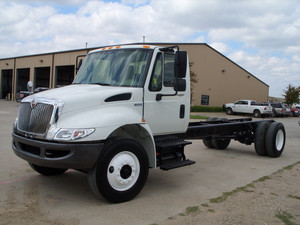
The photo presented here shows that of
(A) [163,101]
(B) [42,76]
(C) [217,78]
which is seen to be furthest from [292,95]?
(A) [163,101]

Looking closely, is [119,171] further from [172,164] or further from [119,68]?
[119,68]

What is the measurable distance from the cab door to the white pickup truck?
27.5 metres

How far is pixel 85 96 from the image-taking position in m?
4.75

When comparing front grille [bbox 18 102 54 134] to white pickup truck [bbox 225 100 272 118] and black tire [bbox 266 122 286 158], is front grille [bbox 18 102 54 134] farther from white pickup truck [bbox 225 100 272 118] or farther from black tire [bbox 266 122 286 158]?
white pickup truck [bbox 225 100 272 118]

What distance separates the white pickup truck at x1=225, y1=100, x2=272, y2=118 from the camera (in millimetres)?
31406

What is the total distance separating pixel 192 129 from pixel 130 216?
284 cm

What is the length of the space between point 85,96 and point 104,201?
1.66m

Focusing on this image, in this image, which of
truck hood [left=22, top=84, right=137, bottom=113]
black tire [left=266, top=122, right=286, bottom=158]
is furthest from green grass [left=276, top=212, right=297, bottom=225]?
black tire [left=266, top=122, right=286, bottom=158]

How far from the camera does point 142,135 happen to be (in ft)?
17.7

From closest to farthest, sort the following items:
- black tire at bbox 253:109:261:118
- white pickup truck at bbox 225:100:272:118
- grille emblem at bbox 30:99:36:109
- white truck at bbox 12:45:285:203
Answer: white truck at bbox 12:45:285:203, grille emblem at bbox 30:99:36:109, white pickup truck at bbox 225:100:272:118, black tire at bbox 253:109:261:118

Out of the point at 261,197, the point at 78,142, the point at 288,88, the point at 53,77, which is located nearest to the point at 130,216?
the point at 78,142

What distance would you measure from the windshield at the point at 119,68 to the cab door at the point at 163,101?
0.63 ft

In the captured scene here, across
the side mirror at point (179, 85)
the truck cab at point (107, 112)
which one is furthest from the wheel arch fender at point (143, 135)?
the side mirror at point (179, 85)

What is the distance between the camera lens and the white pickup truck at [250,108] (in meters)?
31.4
